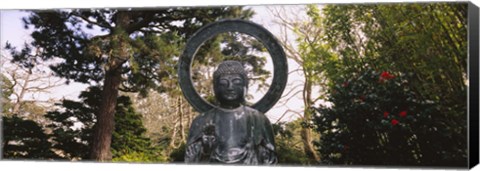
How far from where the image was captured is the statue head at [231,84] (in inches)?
368

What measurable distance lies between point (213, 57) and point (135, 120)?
4.15 feet

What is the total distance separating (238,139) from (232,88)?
1.83ft

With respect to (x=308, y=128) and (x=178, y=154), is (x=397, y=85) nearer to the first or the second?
(x=308, y=128)

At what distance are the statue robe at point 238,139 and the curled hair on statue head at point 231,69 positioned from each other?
1.16 feet

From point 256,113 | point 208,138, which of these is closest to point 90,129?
point 208,138

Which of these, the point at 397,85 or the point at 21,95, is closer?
the point at 397,85

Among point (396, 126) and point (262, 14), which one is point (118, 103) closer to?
point (262, 14)

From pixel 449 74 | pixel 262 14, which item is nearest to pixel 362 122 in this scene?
pixel 449 74

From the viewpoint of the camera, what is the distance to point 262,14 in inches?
383

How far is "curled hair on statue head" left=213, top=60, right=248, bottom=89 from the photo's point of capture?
30.7ft

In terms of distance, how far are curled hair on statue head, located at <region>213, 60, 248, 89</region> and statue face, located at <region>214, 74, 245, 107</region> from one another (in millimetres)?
38

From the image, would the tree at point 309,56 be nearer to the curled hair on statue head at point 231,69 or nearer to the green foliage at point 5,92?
the curled hair on statue head at point 231,69

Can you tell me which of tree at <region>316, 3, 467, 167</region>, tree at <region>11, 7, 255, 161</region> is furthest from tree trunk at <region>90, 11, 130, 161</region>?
tree at <region>316, 3, 467, 167</region>

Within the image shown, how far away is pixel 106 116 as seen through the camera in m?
10.5
